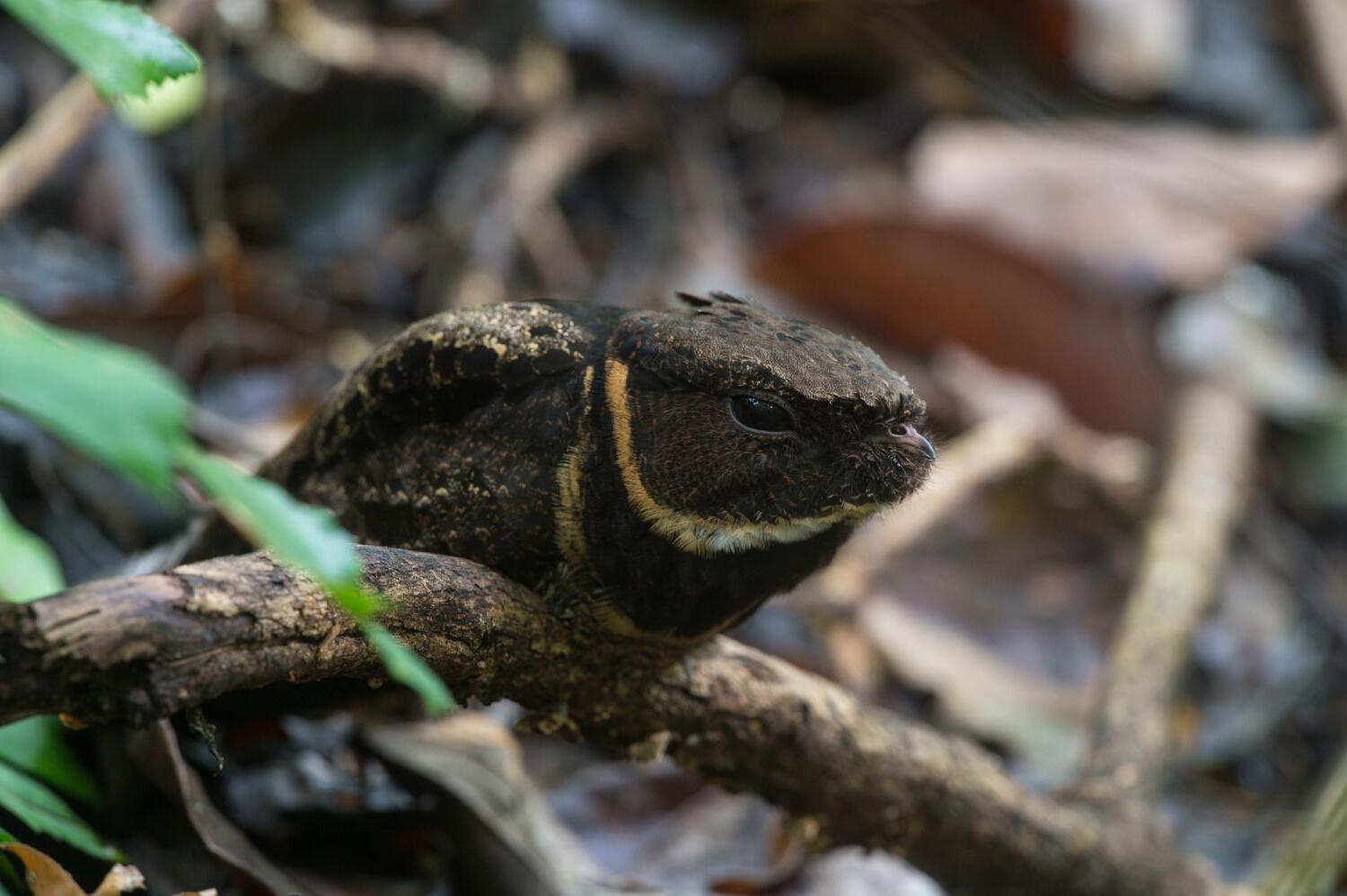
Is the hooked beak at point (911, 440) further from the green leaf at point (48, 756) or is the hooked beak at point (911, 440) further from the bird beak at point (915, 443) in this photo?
the green leaf at point (48, 756)

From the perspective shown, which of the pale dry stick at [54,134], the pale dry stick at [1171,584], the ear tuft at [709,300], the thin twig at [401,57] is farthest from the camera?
the thin twig at [401,57]

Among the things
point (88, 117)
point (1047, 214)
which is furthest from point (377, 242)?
point (1047, 214)

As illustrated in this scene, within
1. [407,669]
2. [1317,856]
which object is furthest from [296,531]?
[1317,856]

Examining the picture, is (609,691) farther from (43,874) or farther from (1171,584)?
(1171,584)

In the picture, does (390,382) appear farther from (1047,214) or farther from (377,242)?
(1047,214)

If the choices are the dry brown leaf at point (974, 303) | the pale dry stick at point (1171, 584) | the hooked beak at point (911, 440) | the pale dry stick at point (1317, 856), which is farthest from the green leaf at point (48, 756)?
the dry brown leaf at point (974, 303)

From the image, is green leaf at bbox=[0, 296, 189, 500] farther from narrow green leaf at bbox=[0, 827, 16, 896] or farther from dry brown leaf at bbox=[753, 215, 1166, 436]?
dry brown leaf at bbox=[753, 215, 1166, 436]

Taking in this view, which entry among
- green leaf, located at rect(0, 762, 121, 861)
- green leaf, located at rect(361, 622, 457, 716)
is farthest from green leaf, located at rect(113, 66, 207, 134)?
green leaf, located at rect(361, 622, 457, 716)
